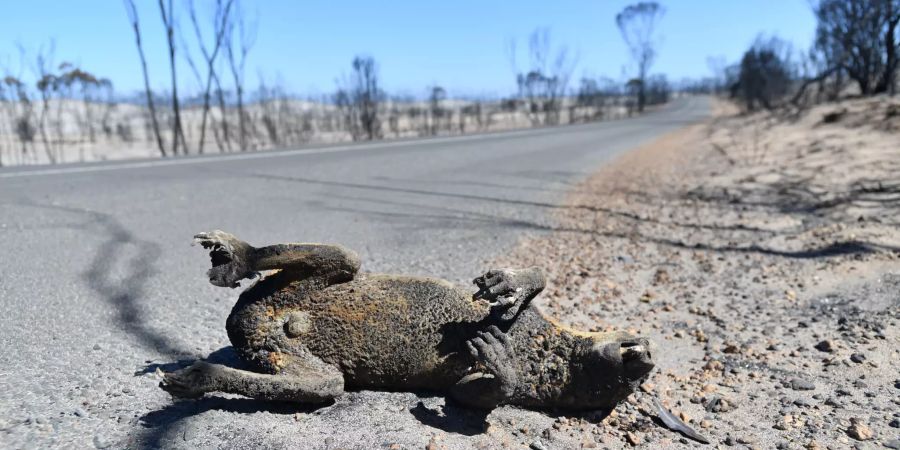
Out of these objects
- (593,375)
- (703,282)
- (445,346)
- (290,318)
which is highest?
(290,318)

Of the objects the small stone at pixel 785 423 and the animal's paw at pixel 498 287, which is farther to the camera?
the small stone at pixel 785 423

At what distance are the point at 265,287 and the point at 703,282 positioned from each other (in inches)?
157

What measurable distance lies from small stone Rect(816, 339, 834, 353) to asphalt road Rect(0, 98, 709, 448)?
2.53 metres

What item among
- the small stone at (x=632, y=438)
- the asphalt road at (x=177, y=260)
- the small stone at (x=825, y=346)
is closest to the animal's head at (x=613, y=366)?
the small stone at (x=632, y=438)

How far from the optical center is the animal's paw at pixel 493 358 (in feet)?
8.04

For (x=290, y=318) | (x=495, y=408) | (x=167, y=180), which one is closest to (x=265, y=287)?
(x=290, y=318)

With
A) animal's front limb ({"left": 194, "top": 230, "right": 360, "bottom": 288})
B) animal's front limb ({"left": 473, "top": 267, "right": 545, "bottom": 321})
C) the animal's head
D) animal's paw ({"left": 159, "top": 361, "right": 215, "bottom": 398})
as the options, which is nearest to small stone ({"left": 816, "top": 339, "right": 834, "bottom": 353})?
the animal's head

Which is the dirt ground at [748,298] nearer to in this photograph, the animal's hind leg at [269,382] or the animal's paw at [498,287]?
the animal's paw at [498,287]

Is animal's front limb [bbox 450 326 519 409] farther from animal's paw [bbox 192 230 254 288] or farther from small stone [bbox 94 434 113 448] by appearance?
small stone [bbox 94 434 113 448]

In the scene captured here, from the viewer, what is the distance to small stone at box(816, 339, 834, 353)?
3.66 metres

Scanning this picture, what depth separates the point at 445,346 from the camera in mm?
2676

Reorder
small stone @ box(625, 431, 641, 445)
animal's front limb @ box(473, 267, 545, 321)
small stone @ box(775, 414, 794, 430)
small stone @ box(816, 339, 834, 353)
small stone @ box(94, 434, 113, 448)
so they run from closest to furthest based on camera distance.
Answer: small stone @ box(94, 434, 113, 448) < animal's front limb @ box(473, 267, 545, 321) < small stone @ box(625, 431, 641, 445) < small stone @ box(775, 414, 794, 430) < small stone @ box(816, 339, 834, 353)

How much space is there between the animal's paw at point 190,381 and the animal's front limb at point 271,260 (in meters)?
0.41

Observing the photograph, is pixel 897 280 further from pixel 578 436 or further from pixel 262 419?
pixel 262 419
